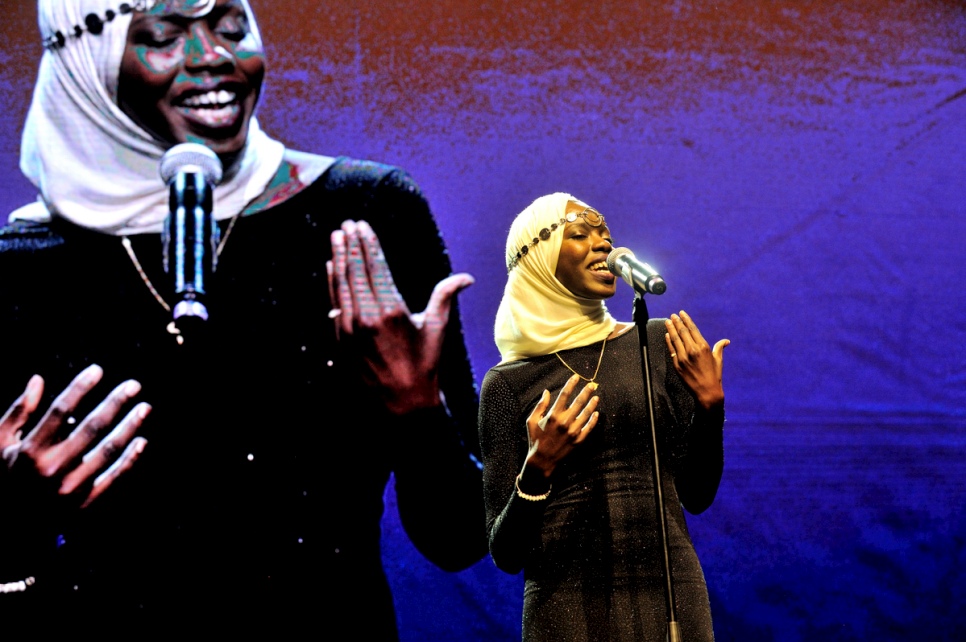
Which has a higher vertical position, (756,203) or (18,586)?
(756,203)

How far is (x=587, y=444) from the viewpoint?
2.12 metres

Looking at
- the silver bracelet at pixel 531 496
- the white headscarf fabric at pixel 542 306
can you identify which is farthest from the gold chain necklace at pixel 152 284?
the silver bracelet at pixel 531 496

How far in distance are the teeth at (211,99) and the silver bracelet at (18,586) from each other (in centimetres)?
138

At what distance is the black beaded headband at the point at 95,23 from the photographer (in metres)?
2.76

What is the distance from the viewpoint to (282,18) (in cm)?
309

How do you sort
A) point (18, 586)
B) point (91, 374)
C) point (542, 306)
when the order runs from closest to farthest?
point (542, 306) < point (18, 586) < point (91, 374)

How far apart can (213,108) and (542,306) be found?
123 centimetres

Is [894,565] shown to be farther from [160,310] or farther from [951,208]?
[160,310]

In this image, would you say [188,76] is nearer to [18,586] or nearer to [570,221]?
[570,221]

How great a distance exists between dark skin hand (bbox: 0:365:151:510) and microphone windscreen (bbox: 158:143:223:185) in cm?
58

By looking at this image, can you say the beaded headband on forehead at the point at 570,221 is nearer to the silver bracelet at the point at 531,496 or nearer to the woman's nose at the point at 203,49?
the silver bracelet at the point at 531,496

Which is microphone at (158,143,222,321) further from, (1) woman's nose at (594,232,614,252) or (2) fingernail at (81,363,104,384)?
(1) woman's nose at (594,232,614,252)

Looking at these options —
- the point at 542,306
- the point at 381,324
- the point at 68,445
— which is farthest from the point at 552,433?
the point at 68,445

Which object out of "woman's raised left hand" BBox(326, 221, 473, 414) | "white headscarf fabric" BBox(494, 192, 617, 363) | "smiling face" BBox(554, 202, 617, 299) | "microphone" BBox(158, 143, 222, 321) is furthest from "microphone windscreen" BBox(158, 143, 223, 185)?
"smiling face" BBox(554, 202, 617, 299)
